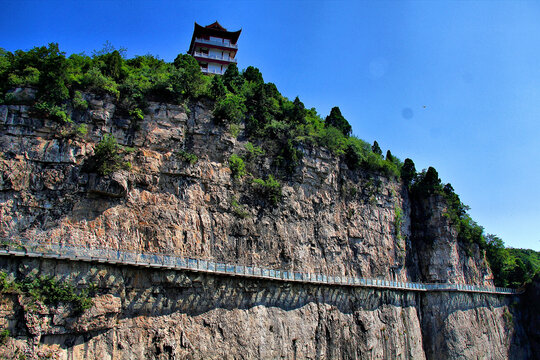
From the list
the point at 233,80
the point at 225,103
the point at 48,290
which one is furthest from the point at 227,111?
the point at 48,290

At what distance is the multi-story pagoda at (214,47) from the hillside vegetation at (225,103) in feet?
19.2

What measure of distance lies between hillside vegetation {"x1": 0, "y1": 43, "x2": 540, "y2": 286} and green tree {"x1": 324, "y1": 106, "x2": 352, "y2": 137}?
0.31 feet

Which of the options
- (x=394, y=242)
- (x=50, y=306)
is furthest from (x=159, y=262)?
(x=394, y=242)

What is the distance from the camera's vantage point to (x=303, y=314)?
1139 inches

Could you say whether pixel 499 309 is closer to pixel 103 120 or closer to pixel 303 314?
pixel 303 314

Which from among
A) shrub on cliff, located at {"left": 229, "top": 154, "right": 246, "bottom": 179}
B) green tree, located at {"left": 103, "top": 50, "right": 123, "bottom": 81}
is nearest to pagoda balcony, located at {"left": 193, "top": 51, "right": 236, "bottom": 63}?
green tree, located at {"left": 103, "top": 50, "right": 123, "bottom": 81}

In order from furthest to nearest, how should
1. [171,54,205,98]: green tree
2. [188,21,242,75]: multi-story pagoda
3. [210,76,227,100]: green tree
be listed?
[188,21,242,75]: multi-story pagoda < [210,76,227,100]: green tree < [171,54,205,98]: green tree

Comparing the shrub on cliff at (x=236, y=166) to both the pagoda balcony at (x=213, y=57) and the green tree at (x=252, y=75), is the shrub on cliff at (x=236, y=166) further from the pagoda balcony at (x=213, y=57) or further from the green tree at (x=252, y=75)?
the pagoda balcony at (x=213, y=57)

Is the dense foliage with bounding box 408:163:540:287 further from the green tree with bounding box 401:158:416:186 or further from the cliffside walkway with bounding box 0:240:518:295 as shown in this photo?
the cliffside walkway with bounding box 0:240:518:295

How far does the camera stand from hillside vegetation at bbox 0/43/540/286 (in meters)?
25.1

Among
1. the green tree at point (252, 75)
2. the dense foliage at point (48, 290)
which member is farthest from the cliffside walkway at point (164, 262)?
the green tree at point (252, 75)

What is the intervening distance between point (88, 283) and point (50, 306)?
1.89 metres

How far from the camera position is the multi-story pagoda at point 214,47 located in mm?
43562

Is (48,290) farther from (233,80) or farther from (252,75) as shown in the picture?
(252,75)
